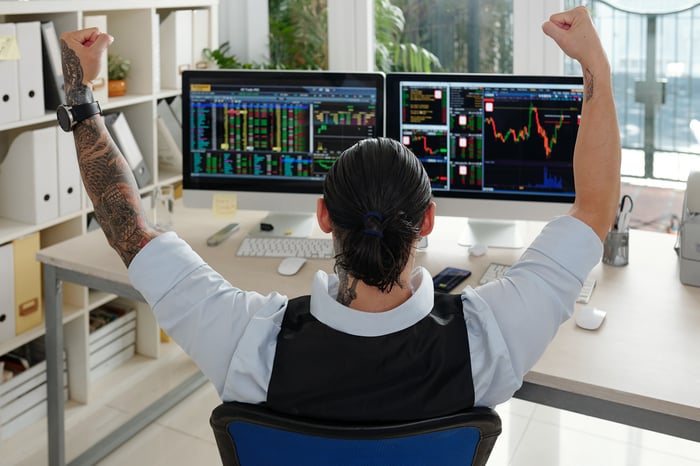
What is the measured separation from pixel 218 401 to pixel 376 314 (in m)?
1.96

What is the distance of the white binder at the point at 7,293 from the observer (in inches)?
109

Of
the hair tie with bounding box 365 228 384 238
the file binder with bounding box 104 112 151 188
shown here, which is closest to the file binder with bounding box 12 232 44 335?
the file binder with bounding box 104 112 151 188

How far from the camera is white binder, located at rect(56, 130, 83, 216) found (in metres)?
2.92

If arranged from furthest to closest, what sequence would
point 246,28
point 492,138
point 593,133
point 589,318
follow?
point 246,28 → point 492,138 → point 589,318 → point 593,133

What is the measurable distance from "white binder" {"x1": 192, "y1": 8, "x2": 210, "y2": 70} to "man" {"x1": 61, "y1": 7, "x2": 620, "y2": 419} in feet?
7.38

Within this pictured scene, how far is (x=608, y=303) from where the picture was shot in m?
2.10

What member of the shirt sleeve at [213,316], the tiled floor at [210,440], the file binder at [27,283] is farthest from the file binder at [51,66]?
the shirt sleeve at [213,316]

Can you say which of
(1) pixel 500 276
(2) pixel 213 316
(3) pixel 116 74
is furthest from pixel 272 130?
(2) pixel 213 316

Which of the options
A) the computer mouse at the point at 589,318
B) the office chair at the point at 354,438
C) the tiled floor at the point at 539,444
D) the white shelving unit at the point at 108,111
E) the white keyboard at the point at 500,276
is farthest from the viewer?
the white shelving unit at the point at 108,111

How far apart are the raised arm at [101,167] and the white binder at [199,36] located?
1851mm

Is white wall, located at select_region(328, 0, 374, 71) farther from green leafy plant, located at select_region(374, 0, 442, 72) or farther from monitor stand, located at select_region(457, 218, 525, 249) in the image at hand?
monitor stand, located at select_region(457, 218, 525, 249)

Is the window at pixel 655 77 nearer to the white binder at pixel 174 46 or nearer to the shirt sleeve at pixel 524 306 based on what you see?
the white binder at pixel 174 46

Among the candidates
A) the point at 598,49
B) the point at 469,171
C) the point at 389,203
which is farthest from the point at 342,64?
the point at 389,203

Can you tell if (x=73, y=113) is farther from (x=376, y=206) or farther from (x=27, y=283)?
(x=27, y=283)
